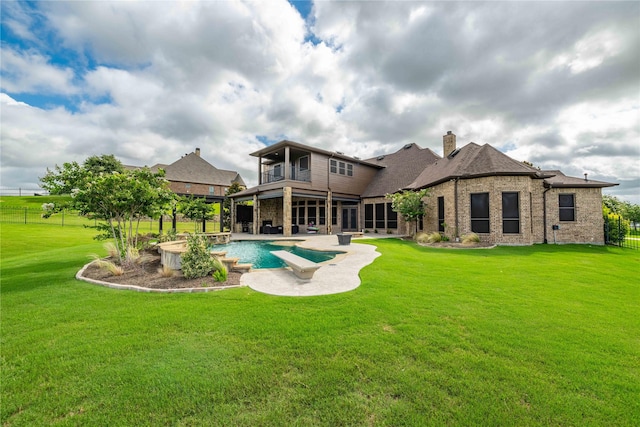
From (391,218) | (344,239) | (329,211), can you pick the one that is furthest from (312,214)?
(344,239)

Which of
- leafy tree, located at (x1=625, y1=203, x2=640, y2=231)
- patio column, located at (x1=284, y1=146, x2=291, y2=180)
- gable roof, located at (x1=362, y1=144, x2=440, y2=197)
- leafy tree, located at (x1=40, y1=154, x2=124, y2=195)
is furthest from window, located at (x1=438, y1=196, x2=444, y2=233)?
leafy tree, located at (x1=625, y1=203, x2=640, y2=231)

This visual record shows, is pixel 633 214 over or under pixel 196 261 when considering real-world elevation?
over

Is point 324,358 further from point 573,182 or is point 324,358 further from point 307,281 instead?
point 573,182

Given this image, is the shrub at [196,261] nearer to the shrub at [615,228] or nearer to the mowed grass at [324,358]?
the mowed grass at [324,358]

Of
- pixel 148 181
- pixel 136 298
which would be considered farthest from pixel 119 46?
pixel 136 298

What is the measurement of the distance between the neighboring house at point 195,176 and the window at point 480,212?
104 ft

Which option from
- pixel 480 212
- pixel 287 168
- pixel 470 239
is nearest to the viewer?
pixel 470 239

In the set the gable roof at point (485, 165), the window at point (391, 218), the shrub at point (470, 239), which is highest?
the gable roof at point (485, 165)

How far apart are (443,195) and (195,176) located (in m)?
35.4

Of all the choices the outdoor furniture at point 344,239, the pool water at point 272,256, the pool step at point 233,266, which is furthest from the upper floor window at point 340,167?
the pool step at point 233,266

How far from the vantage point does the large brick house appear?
12.8 metres

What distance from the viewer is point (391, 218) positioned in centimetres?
2067

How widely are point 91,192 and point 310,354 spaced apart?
7319 mm

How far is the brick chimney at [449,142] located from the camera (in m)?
19.6
